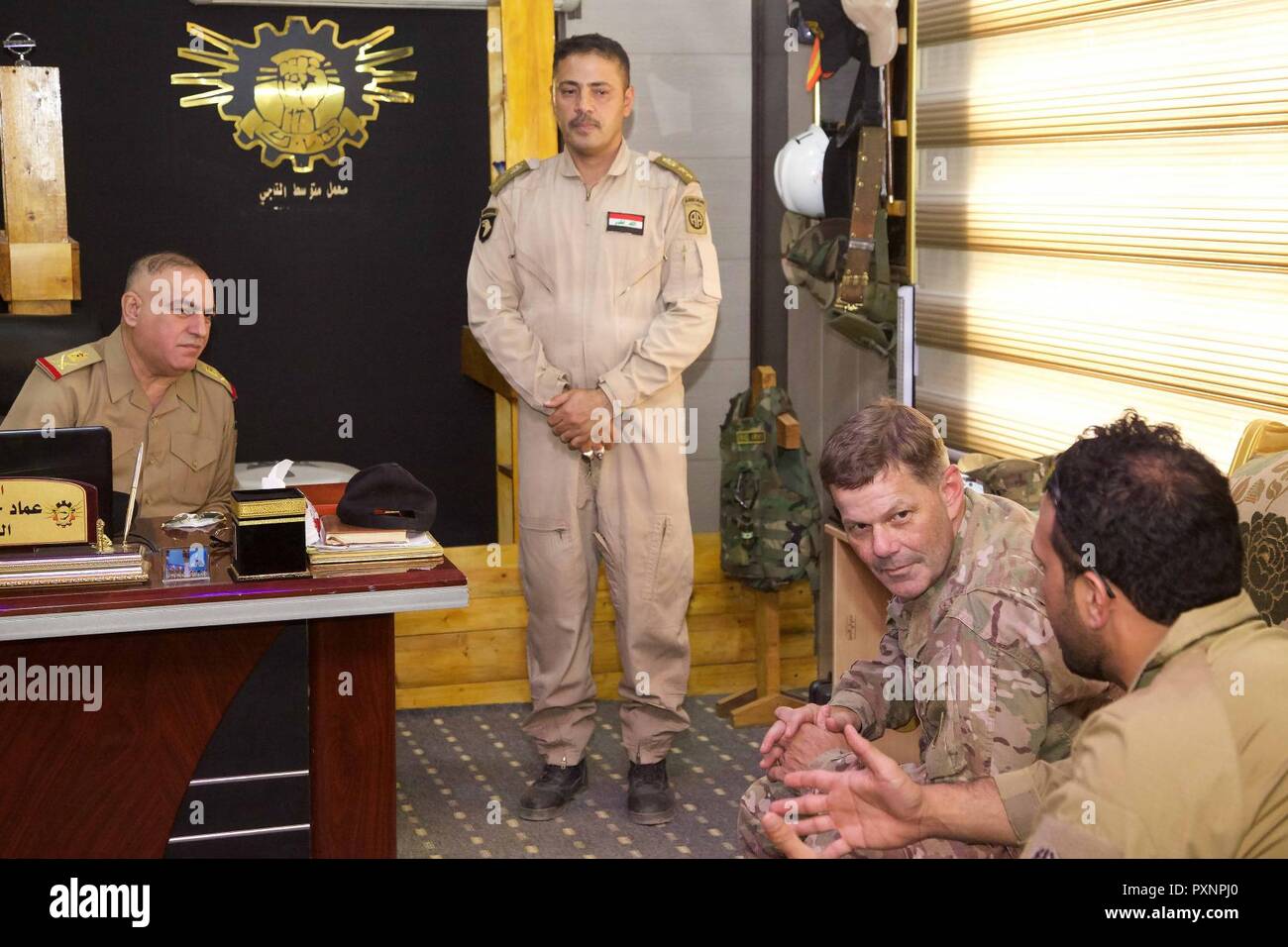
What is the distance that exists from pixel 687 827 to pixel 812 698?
70 centimetres

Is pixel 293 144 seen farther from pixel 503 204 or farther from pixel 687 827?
pixel 687 827

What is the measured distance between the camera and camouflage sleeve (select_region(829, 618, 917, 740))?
8.09 feet

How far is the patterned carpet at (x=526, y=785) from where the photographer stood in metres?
3.71

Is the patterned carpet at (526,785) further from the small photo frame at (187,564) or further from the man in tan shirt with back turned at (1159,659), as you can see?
the man in tan shirt with back turned at (1159,659)

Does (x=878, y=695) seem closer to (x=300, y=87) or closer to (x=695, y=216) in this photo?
(x=695, y=216)

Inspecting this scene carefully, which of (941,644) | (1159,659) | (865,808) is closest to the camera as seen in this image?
(1159,659)

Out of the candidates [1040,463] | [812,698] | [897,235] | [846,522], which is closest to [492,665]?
[812,698]

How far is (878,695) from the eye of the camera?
2477 millimetres

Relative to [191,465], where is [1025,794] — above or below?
below

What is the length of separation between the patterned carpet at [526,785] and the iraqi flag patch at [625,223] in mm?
1532

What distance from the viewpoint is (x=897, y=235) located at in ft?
13.3

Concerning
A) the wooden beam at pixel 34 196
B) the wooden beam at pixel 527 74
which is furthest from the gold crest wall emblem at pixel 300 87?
the wooden beam at pixel 34 196

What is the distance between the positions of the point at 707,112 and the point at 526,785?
2323mm

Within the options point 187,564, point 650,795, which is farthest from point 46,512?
point 650,795
